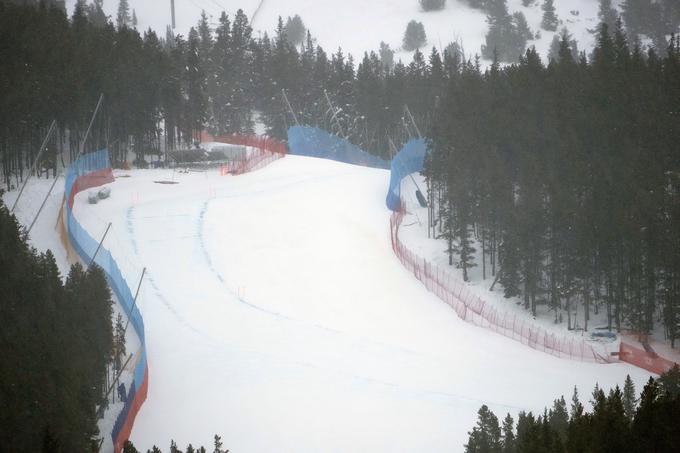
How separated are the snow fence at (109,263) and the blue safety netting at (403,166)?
55.6ft

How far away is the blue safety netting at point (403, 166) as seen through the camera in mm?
47875

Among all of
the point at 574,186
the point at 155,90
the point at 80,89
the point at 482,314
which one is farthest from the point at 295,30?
the point at 482,314

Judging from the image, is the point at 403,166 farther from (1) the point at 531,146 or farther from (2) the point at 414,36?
(2) the point at 414,36

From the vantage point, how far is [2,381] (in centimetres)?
1952

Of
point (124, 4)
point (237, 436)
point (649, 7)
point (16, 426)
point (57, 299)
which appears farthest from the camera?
point (124, 4)

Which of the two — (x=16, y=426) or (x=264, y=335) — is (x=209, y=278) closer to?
(x=264, y=335)

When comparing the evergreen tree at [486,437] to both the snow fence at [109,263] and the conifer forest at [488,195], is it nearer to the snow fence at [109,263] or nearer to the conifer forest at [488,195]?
the conifer forest at [488,195]

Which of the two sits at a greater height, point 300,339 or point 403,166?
point 403,166

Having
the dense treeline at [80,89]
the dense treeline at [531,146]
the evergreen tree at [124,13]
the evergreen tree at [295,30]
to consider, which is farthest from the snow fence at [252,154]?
the evergreen tree at [295,30]

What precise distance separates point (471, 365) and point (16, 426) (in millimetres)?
17387

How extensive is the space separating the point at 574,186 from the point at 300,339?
663 inches

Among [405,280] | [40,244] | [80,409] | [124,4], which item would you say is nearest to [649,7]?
[124,4]

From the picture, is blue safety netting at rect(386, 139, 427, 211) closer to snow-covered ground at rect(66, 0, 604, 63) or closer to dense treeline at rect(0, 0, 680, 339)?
dense treeline at rect(0, 0, 680, 339)

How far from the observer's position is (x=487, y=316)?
36.8m
